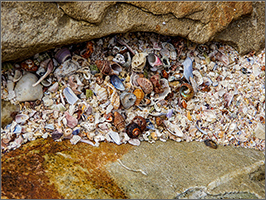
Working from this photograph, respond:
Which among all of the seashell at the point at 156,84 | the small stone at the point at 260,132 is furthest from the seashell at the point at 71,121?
the small stone at the point at 260,132

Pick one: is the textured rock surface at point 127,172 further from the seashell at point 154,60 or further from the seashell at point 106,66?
the seashell at point 154,60

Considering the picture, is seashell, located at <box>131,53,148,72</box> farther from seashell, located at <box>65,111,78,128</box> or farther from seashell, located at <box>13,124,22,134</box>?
seashell, located at <box>13,124,22,134</box>

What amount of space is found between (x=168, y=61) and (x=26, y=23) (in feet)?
5.67

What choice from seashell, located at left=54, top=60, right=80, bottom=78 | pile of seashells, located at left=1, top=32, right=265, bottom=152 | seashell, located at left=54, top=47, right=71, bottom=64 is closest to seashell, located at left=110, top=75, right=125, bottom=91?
pile of seashells, located at left=1, top=32, right=265, bottom=152

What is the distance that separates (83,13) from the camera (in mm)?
2154

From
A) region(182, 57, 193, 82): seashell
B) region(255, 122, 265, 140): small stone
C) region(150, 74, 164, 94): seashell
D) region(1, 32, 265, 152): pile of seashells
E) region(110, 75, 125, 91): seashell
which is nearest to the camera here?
region(1, 32, 265, 152): pile of seashells

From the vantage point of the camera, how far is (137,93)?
8.79ft

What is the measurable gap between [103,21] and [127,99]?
35.5 inches

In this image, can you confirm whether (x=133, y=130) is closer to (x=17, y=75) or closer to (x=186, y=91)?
(x=186, y=91)

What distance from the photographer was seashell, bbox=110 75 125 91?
2672mm

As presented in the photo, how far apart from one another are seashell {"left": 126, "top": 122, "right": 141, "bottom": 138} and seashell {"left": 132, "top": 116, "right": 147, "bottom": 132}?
42mm

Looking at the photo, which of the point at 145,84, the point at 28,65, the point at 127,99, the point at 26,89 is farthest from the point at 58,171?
the point at 145,84

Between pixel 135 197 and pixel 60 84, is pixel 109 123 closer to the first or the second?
pixel 60 84

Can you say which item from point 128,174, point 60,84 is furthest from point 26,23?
point 128,174
